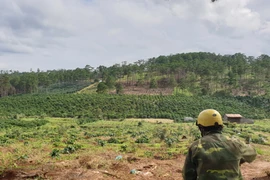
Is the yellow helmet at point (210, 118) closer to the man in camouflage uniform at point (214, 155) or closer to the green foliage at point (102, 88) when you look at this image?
the man in camouflage uniform at point (214, 155)

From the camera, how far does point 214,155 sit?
324 centimetres

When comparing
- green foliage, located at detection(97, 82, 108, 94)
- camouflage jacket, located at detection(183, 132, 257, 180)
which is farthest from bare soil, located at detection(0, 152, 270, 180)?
green foliage, located at detection(97, 82, 108, 94)

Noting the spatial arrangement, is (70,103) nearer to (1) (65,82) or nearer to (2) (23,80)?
A: (2) (23,80)

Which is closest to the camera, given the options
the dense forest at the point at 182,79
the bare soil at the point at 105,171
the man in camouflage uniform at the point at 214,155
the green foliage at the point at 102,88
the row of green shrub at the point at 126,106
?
the man in camouflage uniform at the point at 214,155

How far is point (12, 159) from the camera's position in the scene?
11.9m

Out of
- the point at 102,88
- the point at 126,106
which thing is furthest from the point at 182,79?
the point at 126,106

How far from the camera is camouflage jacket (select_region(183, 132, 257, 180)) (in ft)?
10.6

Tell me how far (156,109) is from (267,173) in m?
59.9

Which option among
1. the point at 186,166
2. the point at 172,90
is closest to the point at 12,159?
the point at 186,166

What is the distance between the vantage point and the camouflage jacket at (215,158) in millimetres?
3223

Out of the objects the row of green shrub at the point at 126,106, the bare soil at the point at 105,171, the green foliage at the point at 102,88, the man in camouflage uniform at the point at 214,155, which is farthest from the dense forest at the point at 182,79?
the man in camouflage uniform at the point at 214,155

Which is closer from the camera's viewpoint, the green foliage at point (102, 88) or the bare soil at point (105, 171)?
the bare soil at point (105, 171)

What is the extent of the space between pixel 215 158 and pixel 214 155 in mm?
34

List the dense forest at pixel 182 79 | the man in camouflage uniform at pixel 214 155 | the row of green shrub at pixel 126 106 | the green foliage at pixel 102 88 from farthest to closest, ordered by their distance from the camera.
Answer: the dense forest at pixel 182 79
the green foliage at pixel 102 88
the row of green shrub at pixel 126 106
the man in camouflage uniform at pixel 214 155
